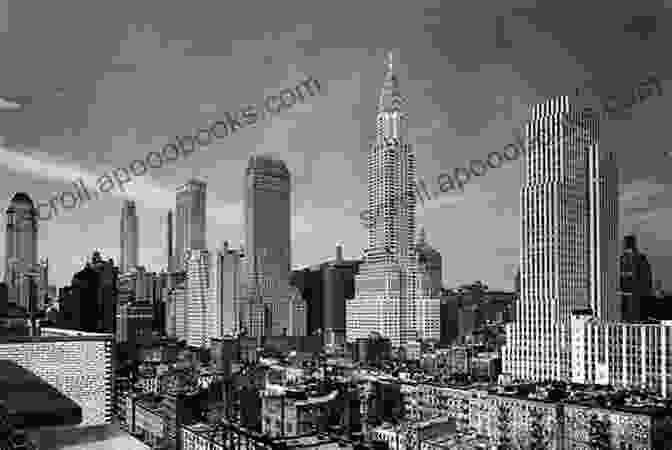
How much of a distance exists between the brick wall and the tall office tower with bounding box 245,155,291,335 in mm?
14645

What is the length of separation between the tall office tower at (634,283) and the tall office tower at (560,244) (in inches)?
24.1

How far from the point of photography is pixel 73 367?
9414 mm

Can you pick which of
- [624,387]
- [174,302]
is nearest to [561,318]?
[624,387]

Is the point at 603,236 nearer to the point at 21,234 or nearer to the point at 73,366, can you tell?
the point at 73,366

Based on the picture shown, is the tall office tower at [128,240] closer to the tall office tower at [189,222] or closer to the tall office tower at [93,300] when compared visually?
the tall office tower at [93,300]

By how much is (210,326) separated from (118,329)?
326 centimetres

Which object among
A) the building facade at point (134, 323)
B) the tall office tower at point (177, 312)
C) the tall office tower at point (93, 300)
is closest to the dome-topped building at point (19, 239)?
the tall office tower at point (93, 300)

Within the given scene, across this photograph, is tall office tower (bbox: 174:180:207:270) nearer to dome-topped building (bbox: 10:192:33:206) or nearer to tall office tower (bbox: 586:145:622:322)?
tall office tower (bbox: 586:145:622:322)

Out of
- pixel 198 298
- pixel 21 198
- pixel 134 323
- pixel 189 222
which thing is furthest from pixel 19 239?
pixel 189 222

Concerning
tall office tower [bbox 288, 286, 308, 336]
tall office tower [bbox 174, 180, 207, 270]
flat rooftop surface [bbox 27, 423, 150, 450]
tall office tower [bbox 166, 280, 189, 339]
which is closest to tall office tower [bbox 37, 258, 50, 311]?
flat rooftop surface [bbox 27, 423, 150, 450]

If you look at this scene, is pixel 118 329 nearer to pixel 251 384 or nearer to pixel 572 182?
pixel 251 384

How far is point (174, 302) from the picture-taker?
25.4m

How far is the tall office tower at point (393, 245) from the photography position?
20.5 meters

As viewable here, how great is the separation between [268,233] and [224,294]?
Answer: 10.6 ft
